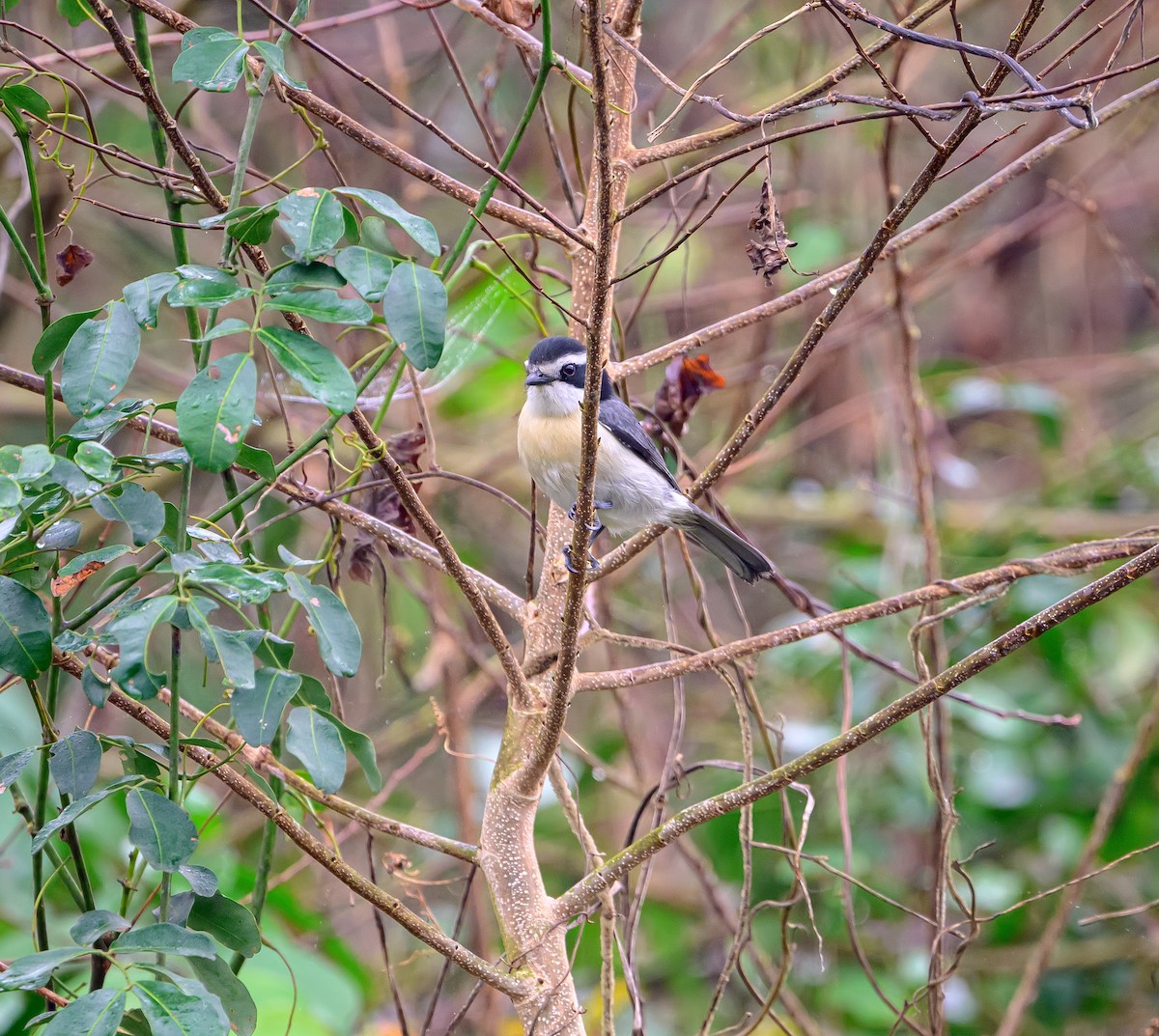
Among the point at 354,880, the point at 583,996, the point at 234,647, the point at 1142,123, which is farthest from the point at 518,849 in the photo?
the point at 1142,123

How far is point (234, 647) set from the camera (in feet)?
4.83

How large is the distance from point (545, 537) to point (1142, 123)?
149 inches

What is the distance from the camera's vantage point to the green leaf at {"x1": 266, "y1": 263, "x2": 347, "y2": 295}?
58.6 inches

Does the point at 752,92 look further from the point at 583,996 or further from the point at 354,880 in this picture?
the point at 354,880

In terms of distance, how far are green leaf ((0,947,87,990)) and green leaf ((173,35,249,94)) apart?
3.91ft

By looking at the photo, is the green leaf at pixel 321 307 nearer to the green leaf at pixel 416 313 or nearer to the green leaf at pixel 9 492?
the green leaf at pixel 416 313

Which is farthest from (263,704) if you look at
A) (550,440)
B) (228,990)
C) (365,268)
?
(550,440)

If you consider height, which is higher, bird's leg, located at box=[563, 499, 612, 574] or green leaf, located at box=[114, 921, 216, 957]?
bird's leg, located at box=[563, 499, 612, 574]

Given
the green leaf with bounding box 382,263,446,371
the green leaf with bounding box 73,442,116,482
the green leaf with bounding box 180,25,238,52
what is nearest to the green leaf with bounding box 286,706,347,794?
the green leaf with bounding box 73,442,116,482

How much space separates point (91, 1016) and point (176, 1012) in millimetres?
99

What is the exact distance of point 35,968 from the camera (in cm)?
142

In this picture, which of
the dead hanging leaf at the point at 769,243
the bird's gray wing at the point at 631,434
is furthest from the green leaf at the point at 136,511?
the bird's gray wing at the point at 631,434

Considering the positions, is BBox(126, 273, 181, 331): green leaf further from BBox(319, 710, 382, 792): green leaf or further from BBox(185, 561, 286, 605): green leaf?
BBox(319, 710, 382, 792): green leaf

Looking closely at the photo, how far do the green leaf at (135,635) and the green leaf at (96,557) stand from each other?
18cm
